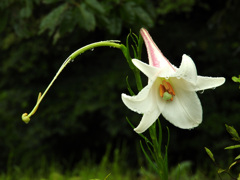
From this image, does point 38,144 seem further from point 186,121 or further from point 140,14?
point 186,121

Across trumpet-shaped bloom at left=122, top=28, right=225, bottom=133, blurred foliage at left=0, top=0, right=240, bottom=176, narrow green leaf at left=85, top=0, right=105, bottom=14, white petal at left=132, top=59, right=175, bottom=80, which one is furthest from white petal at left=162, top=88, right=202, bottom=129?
blurred foliage at left=0, top=0, right=240, bottom=176

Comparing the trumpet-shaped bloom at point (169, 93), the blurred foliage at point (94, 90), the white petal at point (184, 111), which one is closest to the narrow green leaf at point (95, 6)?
the trumpet-shaped bloom at point (169, 93)

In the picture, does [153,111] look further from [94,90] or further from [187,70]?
[94,90]

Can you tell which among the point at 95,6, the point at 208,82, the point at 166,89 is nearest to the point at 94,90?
the point at 95,6

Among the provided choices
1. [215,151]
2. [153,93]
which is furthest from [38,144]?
[153,93]

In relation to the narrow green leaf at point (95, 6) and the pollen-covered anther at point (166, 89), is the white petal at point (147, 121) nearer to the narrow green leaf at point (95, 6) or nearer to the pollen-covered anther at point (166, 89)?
the pollen-covered anther at point (166, 89)
